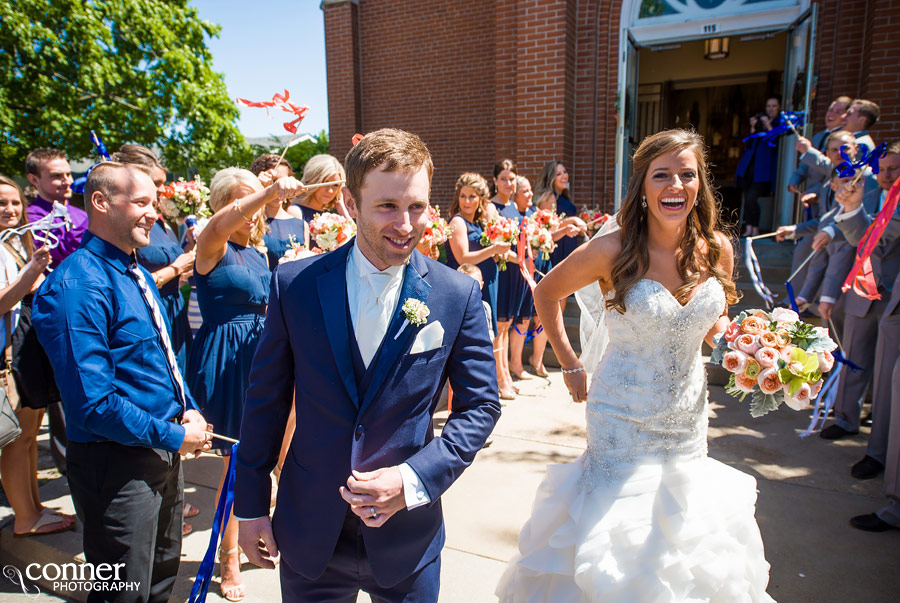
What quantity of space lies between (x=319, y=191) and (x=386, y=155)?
3311mm

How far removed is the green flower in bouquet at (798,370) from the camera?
7.24 ft

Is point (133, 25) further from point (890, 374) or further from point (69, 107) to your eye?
point (890, 374)

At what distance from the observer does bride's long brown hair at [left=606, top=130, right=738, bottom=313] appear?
99.3 inches

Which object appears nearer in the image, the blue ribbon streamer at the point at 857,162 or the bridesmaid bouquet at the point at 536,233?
the blue ribbon streamer at the point at 857,162

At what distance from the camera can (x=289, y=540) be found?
1.81 m

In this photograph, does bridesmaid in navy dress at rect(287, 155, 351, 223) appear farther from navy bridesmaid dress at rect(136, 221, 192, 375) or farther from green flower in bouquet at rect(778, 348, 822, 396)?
green flower in bouquet at rect(778, 348, 822, 396)

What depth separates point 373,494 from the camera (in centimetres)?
159

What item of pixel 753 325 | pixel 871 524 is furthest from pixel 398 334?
pixel 871 524

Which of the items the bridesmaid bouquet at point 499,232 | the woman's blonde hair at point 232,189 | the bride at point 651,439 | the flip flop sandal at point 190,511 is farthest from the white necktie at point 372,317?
the bridesmaid bouquet at point 499,232

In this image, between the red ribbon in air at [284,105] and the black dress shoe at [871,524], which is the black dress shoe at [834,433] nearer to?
the black dress shoe at [871,524]

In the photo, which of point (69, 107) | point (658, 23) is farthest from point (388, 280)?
point (69, 107)

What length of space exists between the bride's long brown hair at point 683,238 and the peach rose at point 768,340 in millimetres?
357

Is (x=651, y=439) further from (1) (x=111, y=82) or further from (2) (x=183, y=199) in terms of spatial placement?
(1) (x=111, y=82)

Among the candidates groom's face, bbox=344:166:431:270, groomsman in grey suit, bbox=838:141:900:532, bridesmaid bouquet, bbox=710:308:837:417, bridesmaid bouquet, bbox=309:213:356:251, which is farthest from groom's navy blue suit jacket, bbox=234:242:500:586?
groomsman in grey suit, bbox=838:141:900:532
